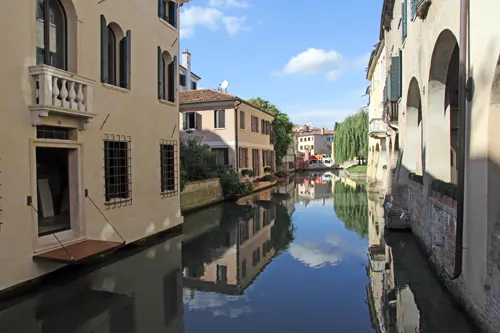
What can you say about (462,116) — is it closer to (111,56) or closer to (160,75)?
(111,56)

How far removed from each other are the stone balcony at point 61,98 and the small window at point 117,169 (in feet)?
4.11

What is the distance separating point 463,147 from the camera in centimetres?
596

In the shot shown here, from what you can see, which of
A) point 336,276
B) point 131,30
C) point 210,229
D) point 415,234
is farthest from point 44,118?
point 415,234

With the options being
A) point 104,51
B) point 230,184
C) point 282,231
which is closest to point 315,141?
point 230,184

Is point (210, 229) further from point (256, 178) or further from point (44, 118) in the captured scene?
point (256, 178)

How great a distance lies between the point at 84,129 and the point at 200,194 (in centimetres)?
1058

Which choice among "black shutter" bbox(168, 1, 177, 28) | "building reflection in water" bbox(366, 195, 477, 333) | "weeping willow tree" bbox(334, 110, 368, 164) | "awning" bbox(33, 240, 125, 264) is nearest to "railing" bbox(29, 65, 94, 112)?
"awning" bbox(33, 240, 125, 264)

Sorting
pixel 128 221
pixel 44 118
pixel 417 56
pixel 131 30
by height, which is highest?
pixel 131 30

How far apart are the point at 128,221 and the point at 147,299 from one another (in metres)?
3.78

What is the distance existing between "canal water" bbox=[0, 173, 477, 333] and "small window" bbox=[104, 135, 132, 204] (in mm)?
1458

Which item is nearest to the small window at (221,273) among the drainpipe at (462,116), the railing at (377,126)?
the drainpipe at (462,116)

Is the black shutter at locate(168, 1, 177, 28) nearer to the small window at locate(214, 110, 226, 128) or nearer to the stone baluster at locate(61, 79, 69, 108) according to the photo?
the stone baluster at locate(61, 79, 69, 108)

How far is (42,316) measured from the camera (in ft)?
19.2

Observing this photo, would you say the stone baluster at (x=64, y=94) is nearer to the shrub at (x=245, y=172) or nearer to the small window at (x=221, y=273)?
the small window at (x=221, y=273)
